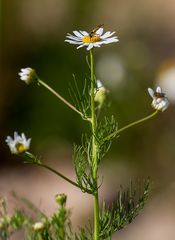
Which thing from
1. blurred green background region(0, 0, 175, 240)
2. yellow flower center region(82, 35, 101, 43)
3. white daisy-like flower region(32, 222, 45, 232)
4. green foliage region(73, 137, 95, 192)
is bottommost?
white daisy-like flower region(32, 222, 45, 232)

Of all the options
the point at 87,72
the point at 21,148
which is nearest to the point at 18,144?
the point at 21,148

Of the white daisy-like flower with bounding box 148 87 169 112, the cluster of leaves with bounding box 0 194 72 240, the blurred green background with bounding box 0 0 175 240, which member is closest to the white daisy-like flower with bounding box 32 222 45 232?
the cluster of leaves with bounding box 0 194 72 240

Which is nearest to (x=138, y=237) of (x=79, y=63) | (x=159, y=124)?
(x=159, y=124)

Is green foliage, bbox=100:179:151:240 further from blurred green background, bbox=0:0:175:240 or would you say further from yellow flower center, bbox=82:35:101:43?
blurred green background, bbox=0:0:175:240

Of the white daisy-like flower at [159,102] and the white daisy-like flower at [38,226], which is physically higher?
the white daisy-like flower at [159,102]

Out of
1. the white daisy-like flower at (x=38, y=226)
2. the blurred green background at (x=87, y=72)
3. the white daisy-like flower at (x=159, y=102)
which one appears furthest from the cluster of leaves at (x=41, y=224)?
the blurred green background at (x=87, y=72)

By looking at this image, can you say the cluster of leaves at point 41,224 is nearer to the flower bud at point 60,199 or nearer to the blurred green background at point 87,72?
the flower bud at point 60,199

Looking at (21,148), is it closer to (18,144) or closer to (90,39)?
(18,144)

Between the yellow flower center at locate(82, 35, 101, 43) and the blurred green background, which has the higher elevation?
the blurred green background

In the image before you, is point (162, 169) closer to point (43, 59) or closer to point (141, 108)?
point (141, 108)
